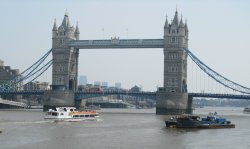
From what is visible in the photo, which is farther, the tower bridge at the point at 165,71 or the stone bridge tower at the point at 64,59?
the stone bridge tower at the point at 64,59

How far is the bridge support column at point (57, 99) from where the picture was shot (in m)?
114

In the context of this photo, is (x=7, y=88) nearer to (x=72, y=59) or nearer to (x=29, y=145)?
(x=72, y=59)

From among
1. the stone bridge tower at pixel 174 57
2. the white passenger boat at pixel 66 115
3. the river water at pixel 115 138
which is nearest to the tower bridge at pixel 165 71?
the stone bridge tower at pixel 174 57

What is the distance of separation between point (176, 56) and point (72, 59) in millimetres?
24430

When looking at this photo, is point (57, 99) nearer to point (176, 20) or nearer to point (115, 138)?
point (176, 20)

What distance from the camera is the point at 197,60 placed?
11300cm

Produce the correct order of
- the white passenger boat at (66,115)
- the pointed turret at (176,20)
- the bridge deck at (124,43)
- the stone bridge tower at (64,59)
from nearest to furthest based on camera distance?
the white passenger boat at (66,115), the bridge deck at (124,43), the pointed turret at (176,20), the stone bridge tower at (64,59)

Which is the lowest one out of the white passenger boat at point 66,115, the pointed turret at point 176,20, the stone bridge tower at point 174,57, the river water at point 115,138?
the river water at point 115,138

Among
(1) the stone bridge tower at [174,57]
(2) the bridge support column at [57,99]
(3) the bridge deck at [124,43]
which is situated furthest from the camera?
(2) the bridge support column at [57,99]

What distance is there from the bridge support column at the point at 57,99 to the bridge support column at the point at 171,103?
19426 mm

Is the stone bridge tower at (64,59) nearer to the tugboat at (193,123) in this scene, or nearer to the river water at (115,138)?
the tugboat at (193,123)

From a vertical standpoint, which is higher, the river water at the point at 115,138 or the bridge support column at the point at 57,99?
the bridge support column at the point at 57,99

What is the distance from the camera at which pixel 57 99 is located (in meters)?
114

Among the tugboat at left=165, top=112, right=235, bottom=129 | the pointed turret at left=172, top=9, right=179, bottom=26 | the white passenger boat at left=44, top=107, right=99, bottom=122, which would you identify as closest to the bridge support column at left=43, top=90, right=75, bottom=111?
the pointed turret at left=172, top=9, right=179, bottom=26
